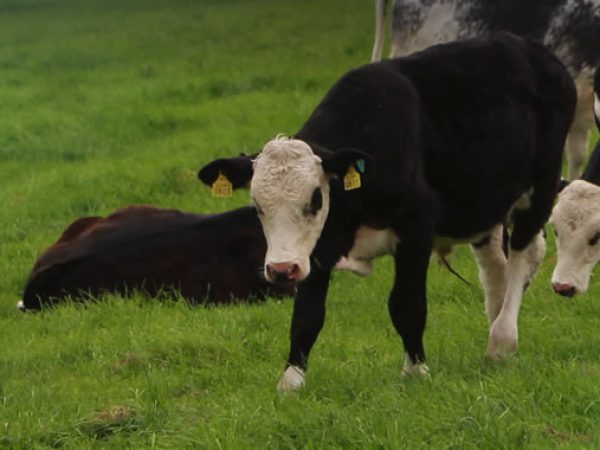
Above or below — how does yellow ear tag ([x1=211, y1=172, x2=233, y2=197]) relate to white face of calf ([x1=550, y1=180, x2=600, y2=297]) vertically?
above

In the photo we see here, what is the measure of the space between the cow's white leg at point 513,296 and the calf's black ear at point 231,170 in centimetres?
171

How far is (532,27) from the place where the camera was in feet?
40.7

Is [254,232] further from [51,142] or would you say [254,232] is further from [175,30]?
[175,30]

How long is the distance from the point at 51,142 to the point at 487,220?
36.6ft

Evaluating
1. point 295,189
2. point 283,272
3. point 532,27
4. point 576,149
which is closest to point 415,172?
point 295,189

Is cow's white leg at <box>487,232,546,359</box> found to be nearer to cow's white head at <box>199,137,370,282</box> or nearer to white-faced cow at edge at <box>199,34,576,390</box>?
white-faced cow at edge at <box>199,34,576,390</box>

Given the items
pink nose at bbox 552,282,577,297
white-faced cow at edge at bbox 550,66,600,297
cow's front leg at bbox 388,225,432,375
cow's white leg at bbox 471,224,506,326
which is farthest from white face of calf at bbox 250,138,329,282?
white-faced cow at edge at bbox 550,66,600,297

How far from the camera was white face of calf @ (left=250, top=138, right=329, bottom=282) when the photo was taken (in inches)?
228

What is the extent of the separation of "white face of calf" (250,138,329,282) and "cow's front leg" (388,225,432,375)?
2.18 ft

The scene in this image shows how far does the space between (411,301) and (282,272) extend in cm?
111

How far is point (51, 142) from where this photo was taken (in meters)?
17.2

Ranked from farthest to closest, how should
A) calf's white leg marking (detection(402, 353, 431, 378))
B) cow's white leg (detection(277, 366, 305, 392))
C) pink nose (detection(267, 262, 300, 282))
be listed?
calf's white leg marking (detection(402, 353, 431, 378)) → cow's white leg (detection(277, 366, 305, 392)) → pink nose (detection(267, 262, 300, 282))

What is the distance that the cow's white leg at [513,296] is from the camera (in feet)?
22.9

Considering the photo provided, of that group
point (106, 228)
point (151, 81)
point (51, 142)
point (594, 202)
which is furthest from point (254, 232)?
point (151, 81)
